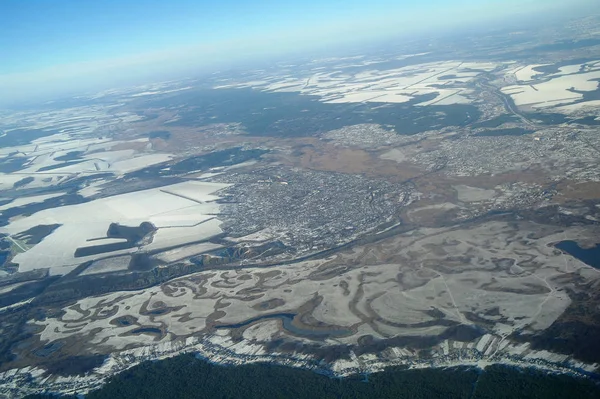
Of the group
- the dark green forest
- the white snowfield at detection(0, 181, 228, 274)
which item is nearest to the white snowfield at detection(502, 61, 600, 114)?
the white snowfield at detection(0, 181, 228, 274)

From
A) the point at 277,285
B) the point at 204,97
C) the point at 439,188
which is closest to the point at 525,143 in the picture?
the point at 439,188

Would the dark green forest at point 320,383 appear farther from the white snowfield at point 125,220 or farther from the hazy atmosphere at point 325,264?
the white snowfield at point 125,220

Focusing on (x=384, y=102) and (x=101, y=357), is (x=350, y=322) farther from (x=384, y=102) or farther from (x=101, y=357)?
(x=384, y=102)

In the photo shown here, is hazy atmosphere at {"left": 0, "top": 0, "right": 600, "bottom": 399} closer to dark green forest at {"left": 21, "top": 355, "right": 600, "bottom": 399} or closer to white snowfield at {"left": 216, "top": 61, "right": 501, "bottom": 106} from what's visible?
dark green forest at {"left": 21, "top": 355, "right": 600, "bottom": 399}

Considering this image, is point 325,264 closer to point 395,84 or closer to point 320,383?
point 320,383

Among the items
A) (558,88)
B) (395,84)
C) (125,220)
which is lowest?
(125,220)

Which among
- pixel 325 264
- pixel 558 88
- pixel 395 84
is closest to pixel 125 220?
pixel 325 264
